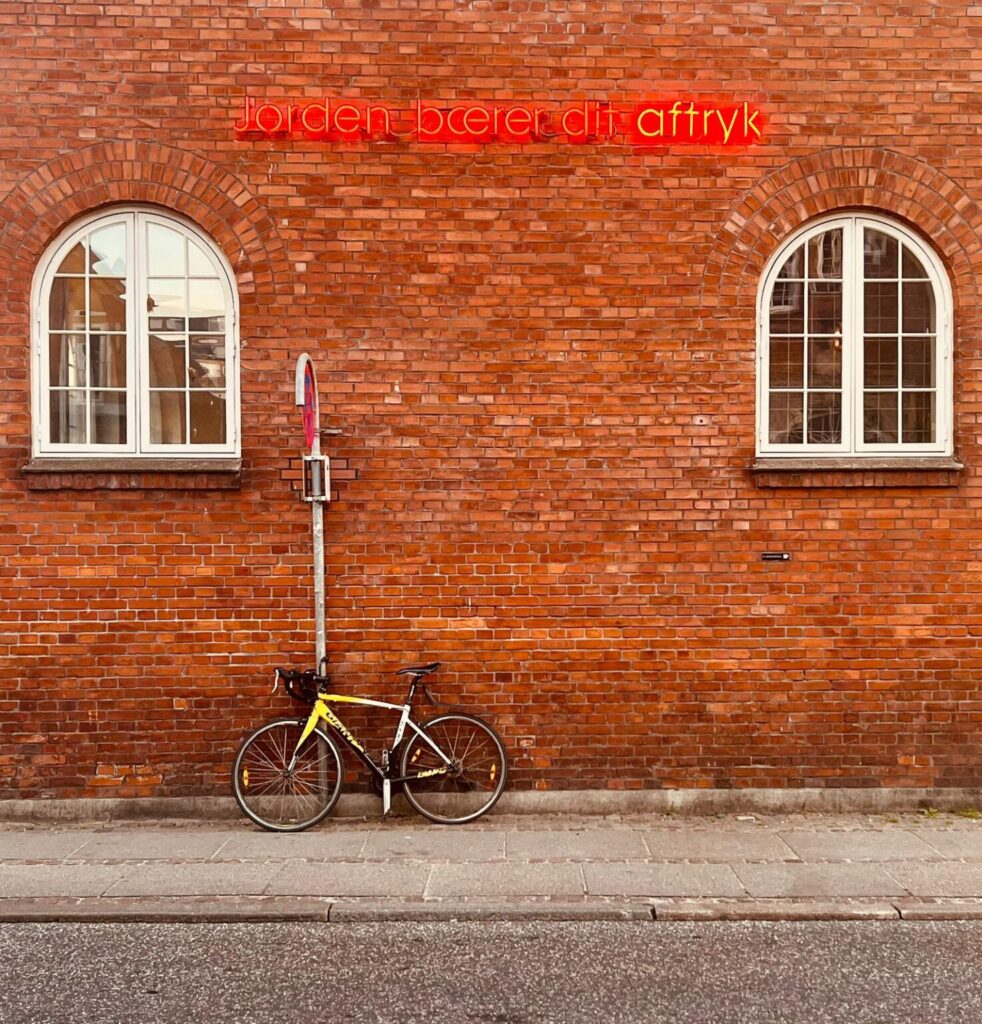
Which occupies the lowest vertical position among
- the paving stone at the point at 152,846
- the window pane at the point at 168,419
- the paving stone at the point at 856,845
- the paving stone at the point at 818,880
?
the paving stone at the point at 152,846

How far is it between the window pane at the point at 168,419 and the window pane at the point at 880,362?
5260mm

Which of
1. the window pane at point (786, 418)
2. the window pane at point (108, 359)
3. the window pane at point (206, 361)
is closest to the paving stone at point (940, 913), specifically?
the window pane at point (786, 418)

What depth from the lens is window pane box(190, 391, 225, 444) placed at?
700cm

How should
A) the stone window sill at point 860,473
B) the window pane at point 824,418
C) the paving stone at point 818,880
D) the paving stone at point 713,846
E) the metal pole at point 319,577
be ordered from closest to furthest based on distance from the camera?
1. the paving stone at point 818,880
2. the paving stone at point 713,846
3. the metal pole at point 319,577
4. the stone window sill at point 860,473
5. the window pane at point 824,418

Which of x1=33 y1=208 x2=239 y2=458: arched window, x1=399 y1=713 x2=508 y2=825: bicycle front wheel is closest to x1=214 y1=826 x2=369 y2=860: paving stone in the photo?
x1=399 y1=713 x2=508 y2=825: bicycle front wheel

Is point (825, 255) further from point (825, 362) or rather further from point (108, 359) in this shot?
point (108, 359)

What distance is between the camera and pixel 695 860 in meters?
5.92

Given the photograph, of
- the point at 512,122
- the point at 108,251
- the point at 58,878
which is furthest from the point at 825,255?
the point at 58,878

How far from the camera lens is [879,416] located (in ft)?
23.3

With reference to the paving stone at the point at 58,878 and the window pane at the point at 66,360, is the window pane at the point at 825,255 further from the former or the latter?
the paving stone at the point at 58,878

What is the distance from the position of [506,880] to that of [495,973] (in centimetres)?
105

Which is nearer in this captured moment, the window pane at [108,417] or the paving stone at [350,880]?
the paving stone at [350,880]

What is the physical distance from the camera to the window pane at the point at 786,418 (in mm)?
7094

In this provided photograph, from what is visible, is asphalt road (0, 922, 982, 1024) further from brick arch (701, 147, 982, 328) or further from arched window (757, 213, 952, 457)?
brick arch (701, 147, 982, 328)
